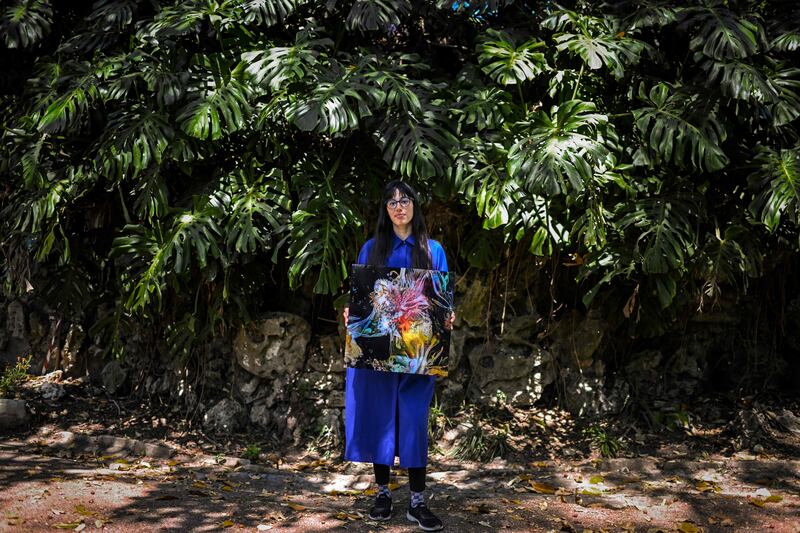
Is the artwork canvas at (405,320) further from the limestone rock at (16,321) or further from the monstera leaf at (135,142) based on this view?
the limestone rock at (16,321)

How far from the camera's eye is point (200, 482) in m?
4.49

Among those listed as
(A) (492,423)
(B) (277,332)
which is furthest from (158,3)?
(A) (492,423)

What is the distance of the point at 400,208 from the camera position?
3477 mm

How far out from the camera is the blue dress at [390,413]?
3537 mm

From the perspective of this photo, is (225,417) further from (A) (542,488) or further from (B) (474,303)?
(A) (542,488)

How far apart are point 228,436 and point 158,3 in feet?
9.62

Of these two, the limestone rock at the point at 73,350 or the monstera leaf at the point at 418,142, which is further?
the limestone rock at the point at 73,350

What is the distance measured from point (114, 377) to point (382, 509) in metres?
3.45

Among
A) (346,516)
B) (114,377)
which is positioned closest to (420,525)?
(346,516)

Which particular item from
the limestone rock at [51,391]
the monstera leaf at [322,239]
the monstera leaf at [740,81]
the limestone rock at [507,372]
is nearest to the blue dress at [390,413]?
the monstera leaf at [322,239]

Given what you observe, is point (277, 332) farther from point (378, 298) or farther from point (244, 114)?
point (378, 298)

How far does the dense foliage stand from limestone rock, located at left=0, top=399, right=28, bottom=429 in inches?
38.1

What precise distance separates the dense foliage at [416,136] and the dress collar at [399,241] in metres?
0.72

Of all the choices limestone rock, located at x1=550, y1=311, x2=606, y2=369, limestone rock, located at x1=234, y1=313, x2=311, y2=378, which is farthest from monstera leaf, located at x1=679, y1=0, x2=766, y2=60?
limestone rock, located at x1=234, y1=313, x2=311, y2=378
